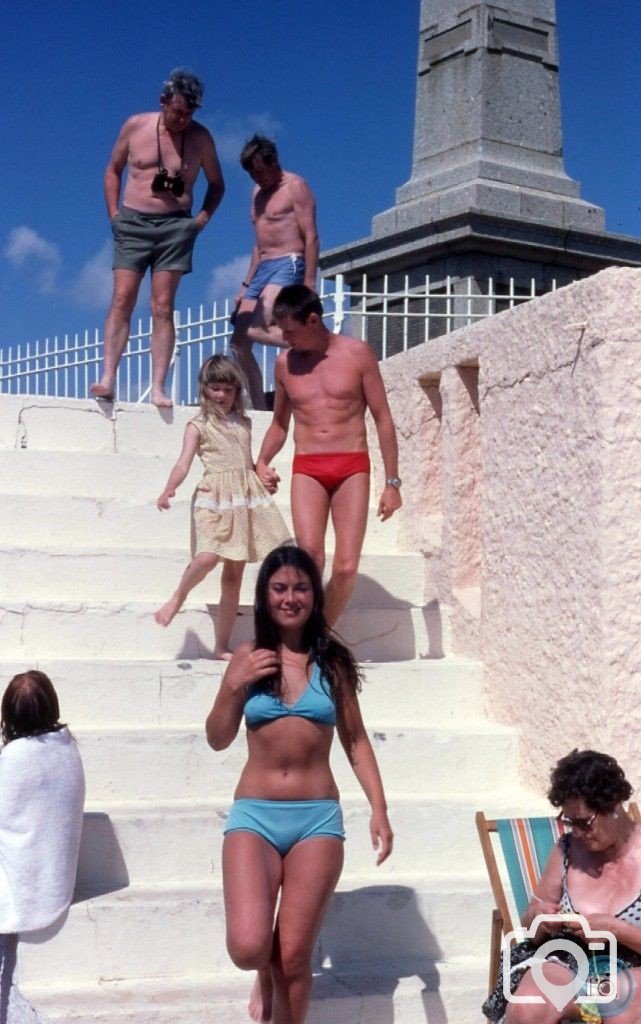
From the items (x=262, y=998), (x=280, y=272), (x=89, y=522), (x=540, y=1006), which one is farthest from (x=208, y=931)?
(x=280, y=272)

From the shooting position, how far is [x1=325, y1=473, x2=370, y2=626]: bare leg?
240 inches

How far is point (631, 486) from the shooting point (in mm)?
5512

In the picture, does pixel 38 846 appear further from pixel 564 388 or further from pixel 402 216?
pixel 402 216

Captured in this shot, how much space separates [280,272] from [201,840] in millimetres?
3877

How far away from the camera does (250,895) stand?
3.96 m

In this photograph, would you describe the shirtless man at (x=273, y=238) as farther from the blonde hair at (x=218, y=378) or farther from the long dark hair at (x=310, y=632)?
the long dark hair at (x=310, y=632)

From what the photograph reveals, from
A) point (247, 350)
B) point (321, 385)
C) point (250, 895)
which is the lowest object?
point (250, 895)

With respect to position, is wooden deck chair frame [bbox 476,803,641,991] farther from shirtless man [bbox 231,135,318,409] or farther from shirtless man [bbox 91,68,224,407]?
shirtless man [bbox 231,135,318,409]

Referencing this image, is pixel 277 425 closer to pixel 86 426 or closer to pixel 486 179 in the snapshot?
pixel 86 426

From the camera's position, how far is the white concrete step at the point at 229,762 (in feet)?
17.9

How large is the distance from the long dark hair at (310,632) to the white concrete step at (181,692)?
4.01 feet

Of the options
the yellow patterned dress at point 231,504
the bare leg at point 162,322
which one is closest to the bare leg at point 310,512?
the yellow patterned dress at point 231,504

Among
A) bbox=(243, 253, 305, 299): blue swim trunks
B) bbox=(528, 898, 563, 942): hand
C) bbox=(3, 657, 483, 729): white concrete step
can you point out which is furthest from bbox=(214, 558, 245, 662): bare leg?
bbox=(528, 898, 563, 942): hand

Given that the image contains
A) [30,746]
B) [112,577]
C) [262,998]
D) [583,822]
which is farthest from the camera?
[112,577]
